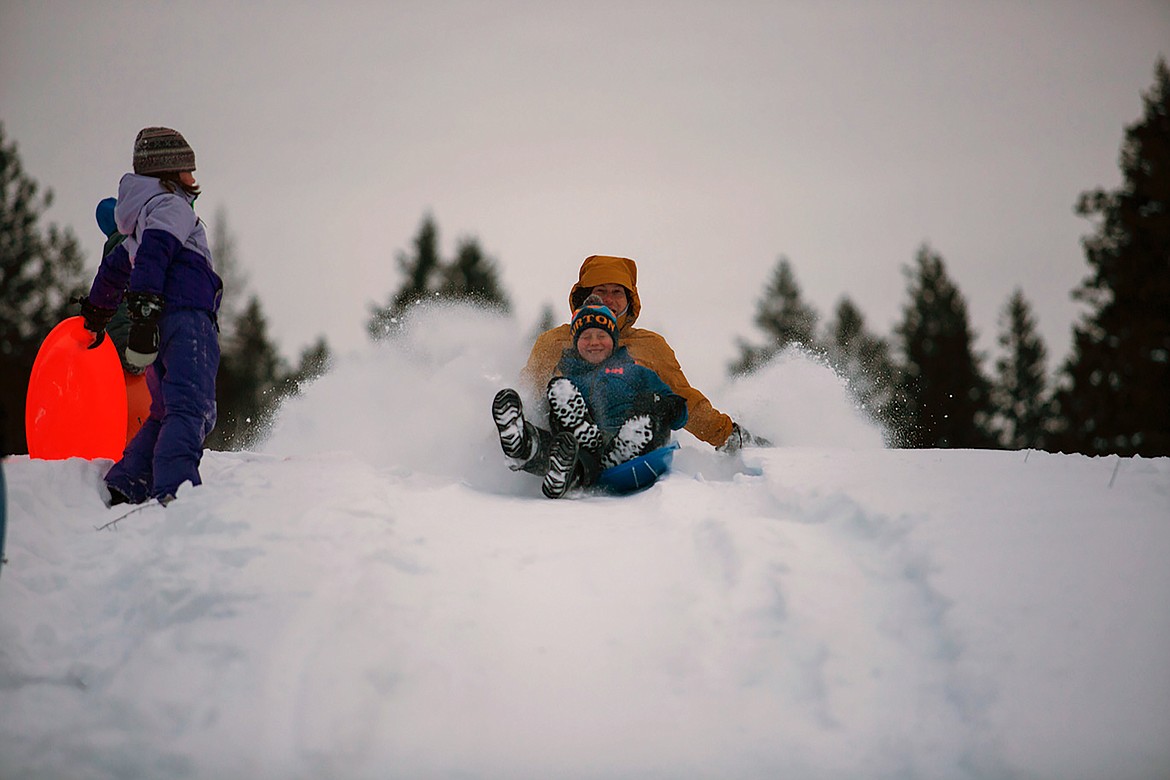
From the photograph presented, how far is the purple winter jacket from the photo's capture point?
3127mm

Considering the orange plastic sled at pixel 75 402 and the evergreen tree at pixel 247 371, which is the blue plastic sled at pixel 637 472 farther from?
the evergreen tree at pixel 247 371

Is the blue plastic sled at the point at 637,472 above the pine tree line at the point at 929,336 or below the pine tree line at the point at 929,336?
below

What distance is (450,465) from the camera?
3.88m

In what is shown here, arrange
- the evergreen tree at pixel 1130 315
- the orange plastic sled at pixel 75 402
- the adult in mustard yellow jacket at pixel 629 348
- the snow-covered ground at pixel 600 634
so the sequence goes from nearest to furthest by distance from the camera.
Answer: the snow-covered ground at pixel 600 634, the orange plastic sled at pixel 75 402, the adult in mustard yellow jacket at pixel 629 348, the evergreen tree at pixel 1130 315

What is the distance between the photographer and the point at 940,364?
2319 cm

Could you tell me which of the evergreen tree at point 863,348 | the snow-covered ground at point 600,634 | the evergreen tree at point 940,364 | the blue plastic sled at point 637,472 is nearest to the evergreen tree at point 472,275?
the evergreen tree at point 863,348

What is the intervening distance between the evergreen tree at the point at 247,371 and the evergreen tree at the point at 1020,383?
2213 cm

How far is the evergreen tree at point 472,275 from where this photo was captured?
72.7ft

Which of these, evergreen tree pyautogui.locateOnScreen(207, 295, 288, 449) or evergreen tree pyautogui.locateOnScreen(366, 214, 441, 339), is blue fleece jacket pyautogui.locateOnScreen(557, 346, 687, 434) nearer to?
evergreen tree pyautogui.locateOnScreen(207, 295, 288, 449)

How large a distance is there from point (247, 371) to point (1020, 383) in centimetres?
2571

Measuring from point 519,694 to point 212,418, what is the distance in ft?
7.23

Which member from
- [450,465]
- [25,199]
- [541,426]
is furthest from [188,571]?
[25,199]

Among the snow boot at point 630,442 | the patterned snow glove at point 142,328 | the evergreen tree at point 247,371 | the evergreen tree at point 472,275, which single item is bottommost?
the snow boot at point 630,442

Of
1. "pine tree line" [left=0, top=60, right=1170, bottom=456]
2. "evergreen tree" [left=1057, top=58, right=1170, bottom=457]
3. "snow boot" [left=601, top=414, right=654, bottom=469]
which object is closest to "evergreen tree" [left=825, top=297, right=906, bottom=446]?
"pine tree line" [left=0, top=60, right=1170, bottom=456]
